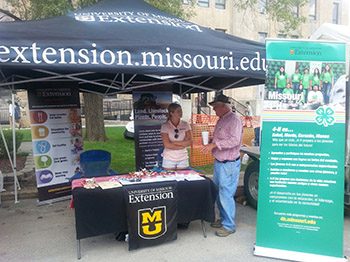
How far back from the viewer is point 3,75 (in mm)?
4375

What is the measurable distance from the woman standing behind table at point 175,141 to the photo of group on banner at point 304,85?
4.77 feet

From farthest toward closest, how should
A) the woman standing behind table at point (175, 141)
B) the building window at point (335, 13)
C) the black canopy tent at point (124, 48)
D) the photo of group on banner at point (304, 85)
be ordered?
the building window at point (335, 13), the woman standing behind table at point (175, 141), the photo of group on banner at point (304, 85), the black canopy tent at point (124, 48)

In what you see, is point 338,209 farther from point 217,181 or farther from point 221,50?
point 221,50

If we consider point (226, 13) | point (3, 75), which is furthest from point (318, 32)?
point (226, 13)

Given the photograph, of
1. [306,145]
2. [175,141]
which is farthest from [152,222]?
[306,145]

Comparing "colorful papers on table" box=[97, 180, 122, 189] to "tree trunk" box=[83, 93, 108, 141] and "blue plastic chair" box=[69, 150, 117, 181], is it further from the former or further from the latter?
"tree trunk" box=[83, 93, 108, 141]

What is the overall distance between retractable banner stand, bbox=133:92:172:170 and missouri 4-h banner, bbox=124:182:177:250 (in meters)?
2.43

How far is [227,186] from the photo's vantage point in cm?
387

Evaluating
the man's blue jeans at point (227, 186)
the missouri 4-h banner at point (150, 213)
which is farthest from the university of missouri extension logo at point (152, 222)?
the man's blue jeans at point (227, 186)

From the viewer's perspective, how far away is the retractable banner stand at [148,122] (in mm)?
5770

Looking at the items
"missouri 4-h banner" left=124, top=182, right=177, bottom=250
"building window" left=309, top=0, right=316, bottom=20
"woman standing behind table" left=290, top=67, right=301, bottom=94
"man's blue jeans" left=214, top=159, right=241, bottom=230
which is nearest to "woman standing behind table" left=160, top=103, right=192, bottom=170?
"man's blue jeans" left=214, top=159, right=241, bottom=230

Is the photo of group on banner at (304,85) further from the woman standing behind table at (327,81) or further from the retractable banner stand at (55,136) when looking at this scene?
the retractable banner stand at (55,136)

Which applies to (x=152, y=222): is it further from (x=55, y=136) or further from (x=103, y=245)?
(x=55, y=136)

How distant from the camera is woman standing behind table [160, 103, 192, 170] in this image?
166 inches
